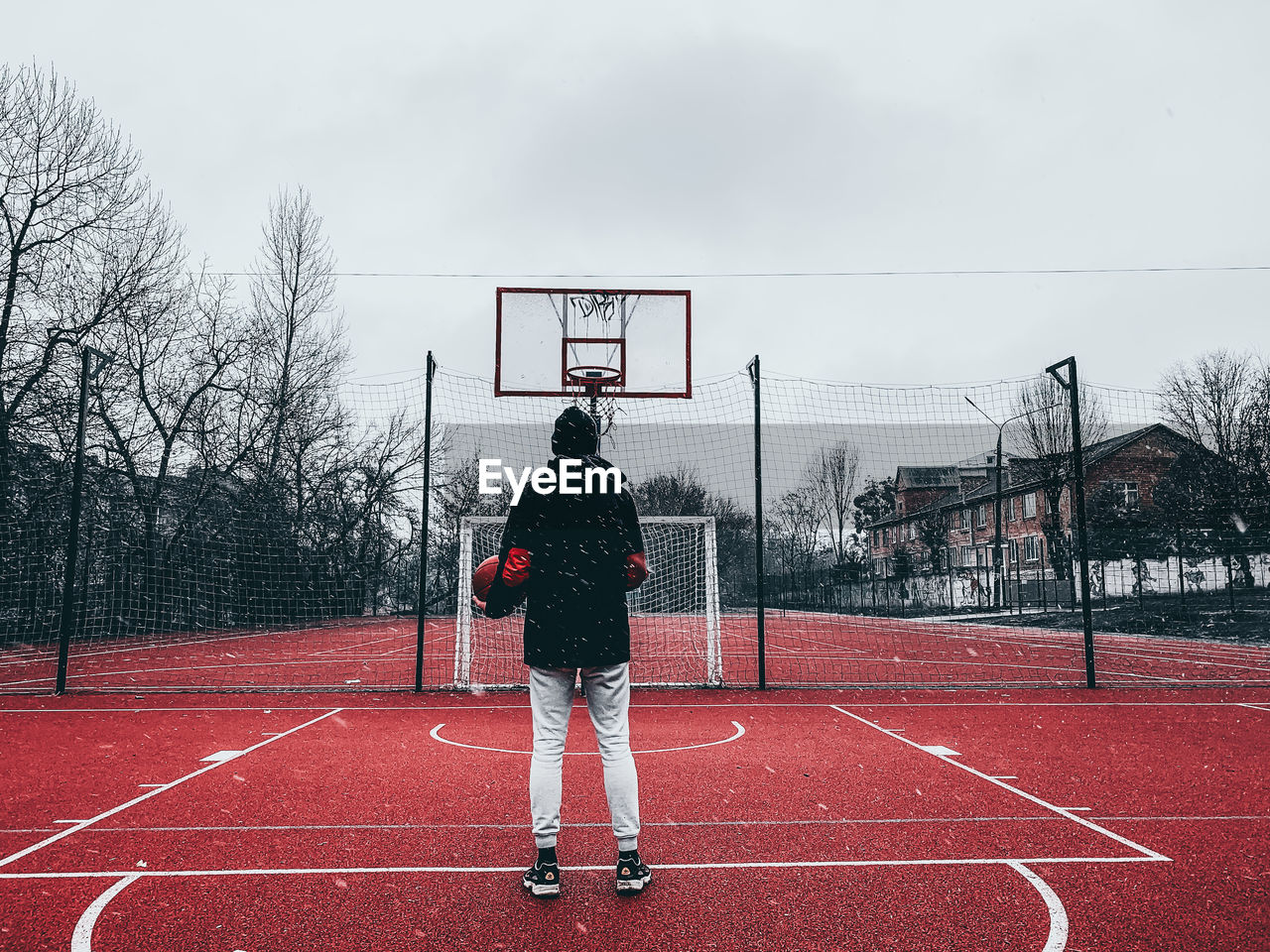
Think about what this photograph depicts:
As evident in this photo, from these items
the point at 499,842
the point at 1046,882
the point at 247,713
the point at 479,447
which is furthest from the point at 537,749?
the point at 479,447

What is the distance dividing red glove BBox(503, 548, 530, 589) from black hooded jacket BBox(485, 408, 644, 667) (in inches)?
0.7

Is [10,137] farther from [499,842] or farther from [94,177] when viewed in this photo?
[499,842]

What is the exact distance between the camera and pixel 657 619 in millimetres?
17609

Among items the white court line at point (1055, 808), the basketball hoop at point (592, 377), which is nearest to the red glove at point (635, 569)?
the white court line at point (1055, 808)

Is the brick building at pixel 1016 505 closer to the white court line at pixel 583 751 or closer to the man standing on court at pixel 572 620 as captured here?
the white court line at pixel 583 751

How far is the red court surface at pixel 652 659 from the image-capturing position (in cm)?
1115

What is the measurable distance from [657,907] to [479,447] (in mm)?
9791

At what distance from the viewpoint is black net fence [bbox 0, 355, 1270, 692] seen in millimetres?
10641

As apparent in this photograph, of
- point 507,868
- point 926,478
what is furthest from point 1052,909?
point 926,478

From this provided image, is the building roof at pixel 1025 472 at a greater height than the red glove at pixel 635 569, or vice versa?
the building roof at pixel 1025 472

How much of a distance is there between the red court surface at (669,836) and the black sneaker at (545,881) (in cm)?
5

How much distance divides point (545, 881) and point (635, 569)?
4.05 ft

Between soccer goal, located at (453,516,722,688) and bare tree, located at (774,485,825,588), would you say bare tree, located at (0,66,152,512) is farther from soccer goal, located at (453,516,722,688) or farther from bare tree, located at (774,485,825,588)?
bare tree, located at (774,485,825,588)

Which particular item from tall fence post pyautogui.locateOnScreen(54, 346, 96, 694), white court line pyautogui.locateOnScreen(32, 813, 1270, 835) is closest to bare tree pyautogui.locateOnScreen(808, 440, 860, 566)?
tall fence post pyautogui.locateOnScreen(54, 346, 96, 694)
